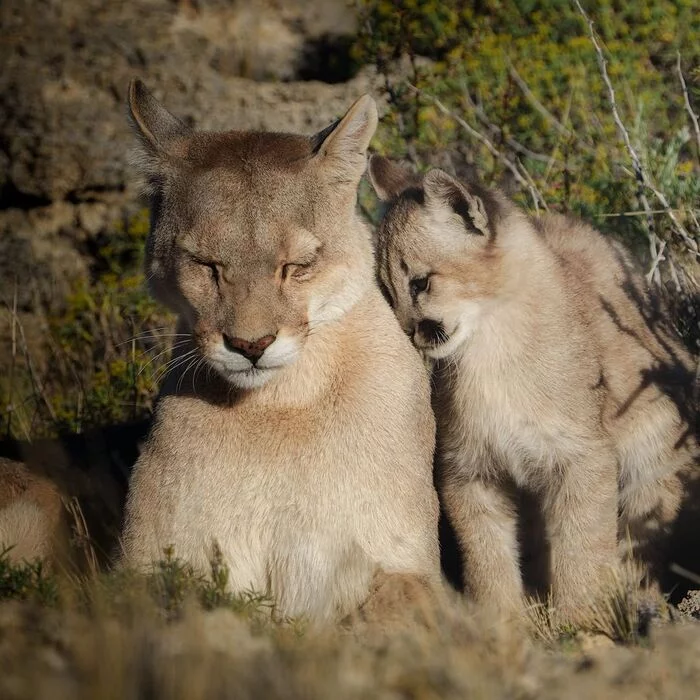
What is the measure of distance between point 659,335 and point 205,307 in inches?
110

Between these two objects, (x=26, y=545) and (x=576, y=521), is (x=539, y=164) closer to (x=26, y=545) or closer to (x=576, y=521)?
(x=576, y=521)

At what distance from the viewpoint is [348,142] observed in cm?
495

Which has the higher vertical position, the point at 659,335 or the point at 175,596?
the point at 659,335

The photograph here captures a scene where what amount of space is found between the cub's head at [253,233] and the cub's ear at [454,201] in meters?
0.72

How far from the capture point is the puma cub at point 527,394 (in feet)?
18.1

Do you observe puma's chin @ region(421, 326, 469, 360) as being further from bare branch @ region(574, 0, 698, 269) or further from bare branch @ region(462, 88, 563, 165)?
bare branch @ region(462, 88, 563, 165)

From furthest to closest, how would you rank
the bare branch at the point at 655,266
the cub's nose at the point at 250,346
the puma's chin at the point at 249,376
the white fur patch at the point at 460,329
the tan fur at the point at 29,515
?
the bare branch at the point at 655,266
the white fur patch at the point at 460,329
the tan fur at the point at 29,515
the puma's chin at the point at 249,376
the cub's nose at the point at 250,346

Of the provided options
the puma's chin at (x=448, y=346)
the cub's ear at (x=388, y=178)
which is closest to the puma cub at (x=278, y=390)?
the puma's chin at (x=448, y=346)

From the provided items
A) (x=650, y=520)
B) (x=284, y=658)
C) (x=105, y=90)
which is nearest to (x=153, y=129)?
(x=284, y=658)

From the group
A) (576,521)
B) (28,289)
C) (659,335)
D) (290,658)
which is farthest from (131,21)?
(290,658)

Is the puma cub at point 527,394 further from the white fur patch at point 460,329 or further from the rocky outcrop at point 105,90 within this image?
the rocky outcrop at point 105,90

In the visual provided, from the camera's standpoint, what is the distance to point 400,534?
473 centimetres

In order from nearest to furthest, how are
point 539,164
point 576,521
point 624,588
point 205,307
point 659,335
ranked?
point 205,307
point 624,588
point 576,521
point 659,335
point 539,164

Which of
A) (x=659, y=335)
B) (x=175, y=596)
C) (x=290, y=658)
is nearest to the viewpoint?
(x=290, y=658)
